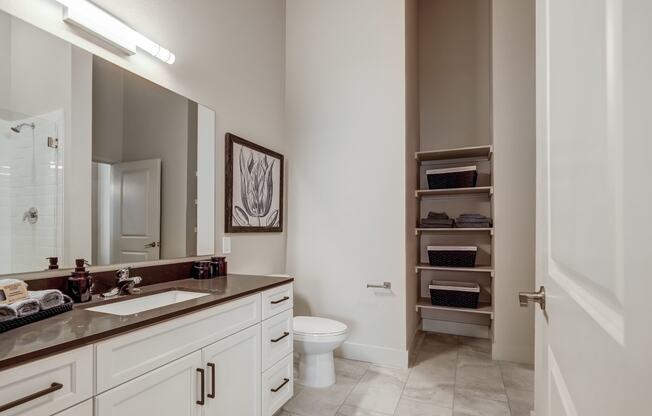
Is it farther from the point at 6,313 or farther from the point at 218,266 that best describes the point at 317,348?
the point at 6,313

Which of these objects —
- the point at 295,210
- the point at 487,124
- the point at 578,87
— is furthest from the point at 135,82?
the point at 487,124

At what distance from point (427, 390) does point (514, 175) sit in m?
1.77

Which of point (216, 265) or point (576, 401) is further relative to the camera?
point (216, 265)

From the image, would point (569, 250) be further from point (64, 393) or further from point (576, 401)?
point (64, 393)

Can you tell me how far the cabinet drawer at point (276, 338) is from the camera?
1.64 metres

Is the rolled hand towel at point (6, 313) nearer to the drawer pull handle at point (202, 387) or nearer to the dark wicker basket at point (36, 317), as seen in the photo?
the dark wicker basket at point (36, 317)

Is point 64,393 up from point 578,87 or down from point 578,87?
down

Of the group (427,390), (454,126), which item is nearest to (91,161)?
(427,390)

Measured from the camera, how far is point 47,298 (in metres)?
1.03

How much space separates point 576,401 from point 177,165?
1.91m

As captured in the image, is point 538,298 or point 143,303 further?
point 143,303

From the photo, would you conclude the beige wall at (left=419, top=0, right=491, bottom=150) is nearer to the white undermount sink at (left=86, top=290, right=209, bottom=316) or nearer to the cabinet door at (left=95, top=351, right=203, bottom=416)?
the white undermount sink at (left=86, top=290, right=209, bottom=316)

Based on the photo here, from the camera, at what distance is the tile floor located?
192 centimetres

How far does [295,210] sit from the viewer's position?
288cm
